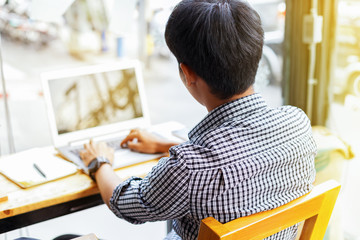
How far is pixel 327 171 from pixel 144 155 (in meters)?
0.87

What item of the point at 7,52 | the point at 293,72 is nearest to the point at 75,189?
the point at 293,72

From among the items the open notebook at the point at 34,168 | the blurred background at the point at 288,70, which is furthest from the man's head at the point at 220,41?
the blurred background at the point at 288,70

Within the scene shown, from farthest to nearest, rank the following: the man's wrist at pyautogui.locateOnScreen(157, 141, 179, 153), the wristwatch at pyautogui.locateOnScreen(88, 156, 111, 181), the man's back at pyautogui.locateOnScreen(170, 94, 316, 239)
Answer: the man's wrist at pyautogui.locateOnScreen(157, 141, 179, 153)
the wristwatch at pyautogui.locateOnScreen(88, 156, 111, 181)
the man's back at pyautogui.locateOnScreen(170, 94, 316, 239)

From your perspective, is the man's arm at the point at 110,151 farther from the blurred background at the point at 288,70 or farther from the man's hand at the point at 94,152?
the blurred background at the point at 288,70

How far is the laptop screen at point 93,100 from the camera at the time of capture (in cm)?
161

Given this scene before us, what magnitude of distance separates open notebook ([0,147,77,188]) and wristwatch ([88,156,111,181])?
114 millimetres

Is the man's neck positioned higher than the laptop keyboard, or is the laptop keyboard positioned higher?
the man's neck

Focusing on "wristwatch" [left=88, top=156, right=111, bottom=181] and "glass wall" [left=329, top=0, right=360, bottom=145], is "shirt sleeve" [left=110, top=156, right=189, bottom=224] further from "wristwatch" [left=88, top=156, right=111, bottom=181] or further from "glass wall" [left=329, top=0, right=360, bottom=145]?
"glass wall" [left=329, top=0, right=360, bottom=145]

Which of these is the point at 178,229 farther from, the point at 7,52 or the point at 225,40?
the point at 7,52

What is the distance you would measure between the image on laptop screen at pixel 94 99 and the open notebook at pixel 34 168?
0.13m

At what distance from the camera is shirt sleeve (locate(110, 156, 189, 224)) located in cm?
95

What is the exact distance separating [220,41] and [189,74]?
123 millimetres

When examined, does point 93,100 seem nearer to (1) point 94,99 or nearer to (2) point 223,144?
(1) point 94,99

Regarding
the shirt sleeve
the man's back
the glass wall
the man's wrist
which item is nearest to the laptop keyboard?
the man's wrist
